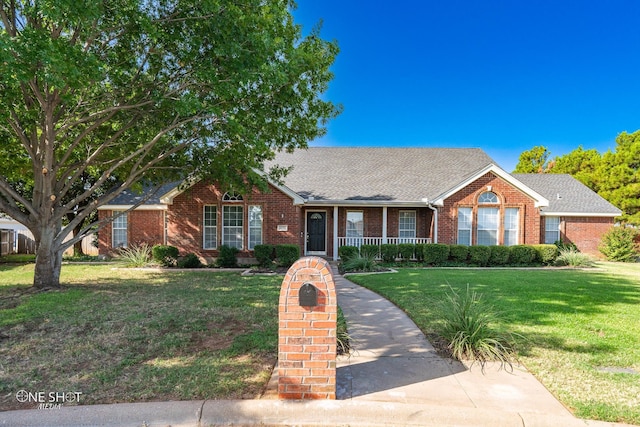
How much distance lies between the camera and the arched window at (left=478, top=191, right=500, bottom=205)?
15164 millimetres

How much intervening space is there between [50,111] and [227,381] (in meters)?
7.63

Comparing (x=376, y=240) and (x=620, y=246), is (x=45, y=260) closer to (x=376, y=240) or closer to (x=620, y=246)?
(x=376, y=240)

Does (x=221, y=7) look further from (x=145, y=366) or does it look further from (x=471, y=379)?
(x=471, y=379)

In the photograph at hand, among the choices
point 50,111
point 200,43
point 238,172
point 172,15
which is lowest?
point 238,172

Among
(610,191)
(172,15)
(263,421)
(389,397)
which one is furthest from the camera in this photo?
(610,191)

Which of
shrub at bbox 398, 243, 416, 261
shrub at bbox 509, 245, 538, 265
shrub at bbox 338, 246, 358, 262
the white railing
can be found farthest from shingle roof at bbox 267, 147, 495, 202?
shrub at bbox 509, 245, 538, 265

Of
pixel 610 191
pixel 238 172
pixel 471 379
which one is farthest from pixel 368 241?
pixel 610 191

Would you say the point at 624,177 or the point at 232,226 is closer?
the point at 232,226

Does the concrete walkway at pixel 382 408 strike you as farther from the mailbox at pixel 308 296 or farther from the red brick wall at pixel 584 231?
the red brick wall at pixel 584 231

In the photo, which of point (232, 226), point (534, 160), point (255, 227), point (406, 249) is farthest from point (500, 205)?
point (534, 160)

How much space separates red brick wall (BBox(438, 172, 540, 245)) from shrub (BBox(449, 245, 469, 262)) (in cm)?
75

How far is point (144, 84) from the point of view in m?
7.77

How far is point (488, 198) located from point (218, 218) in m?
12.3

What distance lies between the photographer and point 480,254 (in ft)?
46.3
